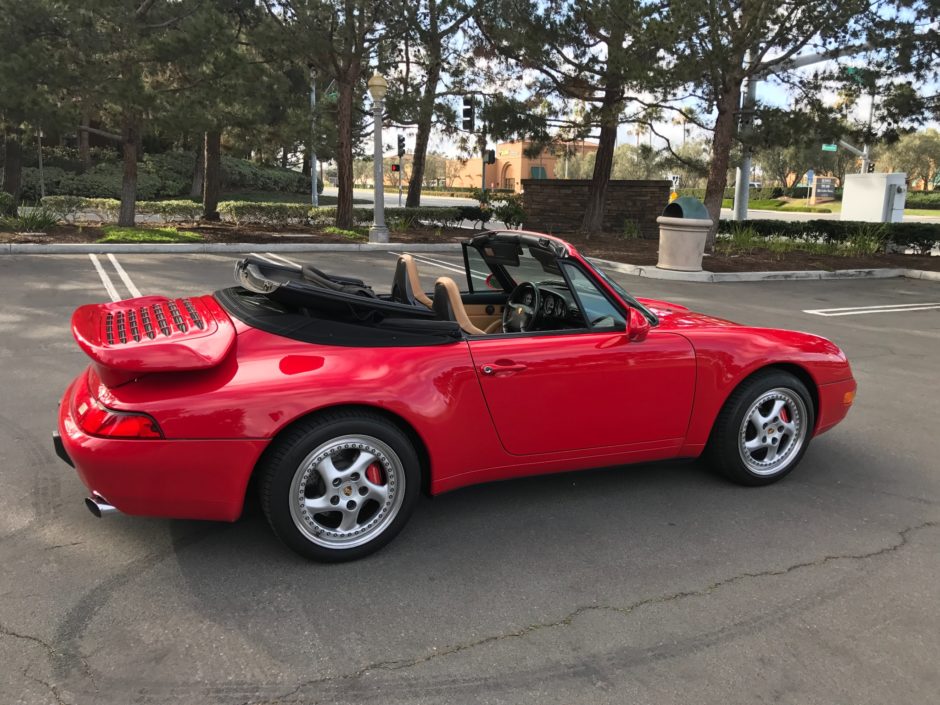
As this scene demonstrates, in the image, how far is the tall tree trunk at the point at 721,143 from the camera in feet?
52.0

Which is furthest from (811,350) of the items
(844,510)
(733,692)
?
(733,692)

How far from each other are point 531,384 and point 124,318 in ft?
6.25

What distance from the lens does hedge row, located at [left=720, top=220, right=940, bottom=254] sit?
18.0m

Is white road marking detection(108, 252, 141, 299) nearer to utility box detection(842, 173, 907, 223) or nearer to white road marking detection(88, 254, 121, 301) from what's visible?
white road marking detection(88, 254, 121, 301)

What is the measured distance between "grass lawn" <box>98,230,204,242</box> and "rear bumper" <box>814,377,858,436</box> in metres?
15.5

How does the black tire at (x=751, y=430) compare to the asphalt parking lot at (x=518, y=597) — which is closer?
the asphalt parking lot at (x=518, y=597)

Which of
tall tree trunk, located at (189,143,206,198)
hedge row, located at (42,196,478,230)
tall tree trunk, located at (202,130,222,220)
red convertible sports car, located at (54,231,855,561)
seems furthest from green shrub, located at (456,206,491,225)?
red convertible sports car, located at (54,231,855,561)

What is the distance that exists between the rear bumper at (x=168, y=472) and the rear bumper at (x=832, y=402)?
300cm

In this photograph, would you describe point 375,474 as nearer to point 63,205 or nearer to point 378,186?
point 378,186

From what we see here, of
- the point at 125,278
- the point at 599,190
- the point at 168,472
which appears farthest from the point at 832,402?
the point at 599,190

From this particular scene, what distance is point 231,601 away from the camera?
2725mm

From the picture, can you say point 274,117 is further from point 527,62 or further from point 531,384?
point 531,384

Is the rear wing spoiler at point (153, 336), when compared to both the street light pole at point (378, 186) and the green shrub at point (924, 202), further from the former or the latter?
the green shrub at point (924, 202)

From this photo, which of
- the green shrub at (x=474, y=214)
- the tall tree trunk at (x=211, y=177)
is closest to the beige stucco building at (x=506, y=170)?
the green shrub at (x=474, y=214)
